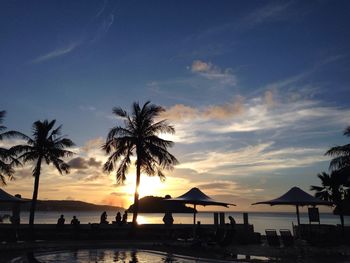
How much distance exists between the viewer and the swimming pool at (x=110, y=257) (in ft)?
53.3

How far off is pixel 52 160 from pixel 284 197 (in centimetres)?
1829

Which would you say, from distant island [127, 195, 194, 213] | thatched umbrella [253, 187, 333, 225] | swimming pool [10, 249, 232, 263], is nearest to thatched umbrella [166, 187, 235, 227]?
thatched umbrella [253, 187, 333, 225]

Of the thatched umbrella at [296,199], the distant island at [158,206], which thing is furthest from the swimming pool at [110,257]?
the distant island at [158,206]

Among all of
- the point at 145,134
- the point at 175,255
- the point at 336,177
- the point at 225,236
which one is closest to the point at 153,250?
the point at 175,255

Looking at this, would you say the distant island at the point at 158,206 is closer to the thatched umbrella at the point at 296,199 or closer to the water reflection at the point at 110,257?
the thatched umbrella at the point at 296,199

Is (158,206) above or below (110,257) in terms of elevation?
above

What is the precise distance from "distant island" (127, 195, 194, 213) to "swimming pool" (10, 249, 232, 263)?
39.1 feet

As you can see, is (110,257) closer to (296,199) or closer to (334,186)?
(296,199)

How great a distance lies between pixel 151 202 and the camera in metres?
33.5

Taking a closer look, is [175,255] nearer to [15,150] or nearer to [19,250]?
[19,250]

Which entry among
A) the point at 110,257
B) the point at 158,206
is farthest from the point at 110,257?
the point at 158,206

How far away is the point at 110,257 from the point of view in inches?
681

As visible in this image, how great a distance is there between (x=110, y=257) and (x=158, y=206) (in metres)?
15.7

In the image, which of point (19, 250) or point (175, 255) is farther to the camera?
point (19, 250)
